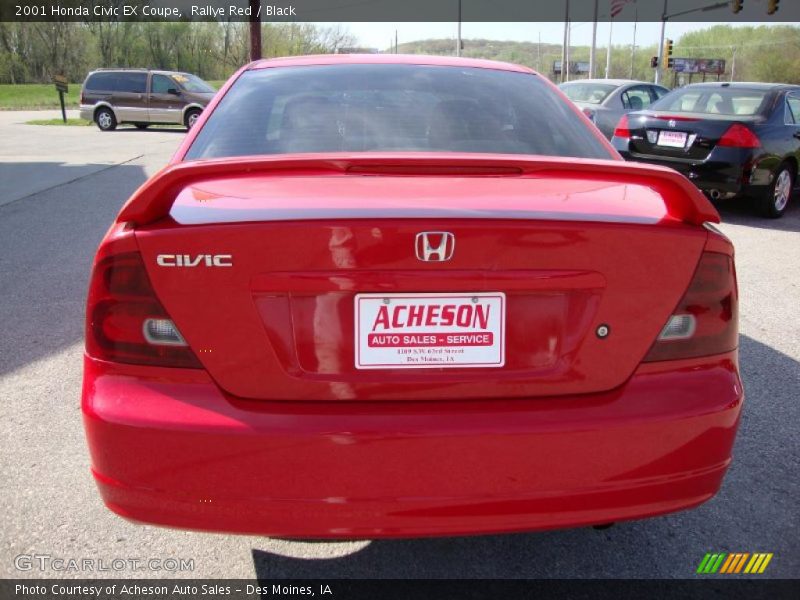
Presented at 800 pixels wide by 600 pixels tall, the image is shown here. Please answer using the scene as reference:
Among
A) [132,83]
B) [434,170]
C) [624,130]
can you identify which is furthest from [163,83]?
[434,170]

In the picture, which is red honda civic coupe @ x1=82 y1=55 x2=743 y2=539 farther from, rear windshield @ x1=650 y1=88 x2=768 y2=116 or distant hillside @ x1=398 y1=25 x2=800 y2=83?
distant hillside @ x1=398 y1=25 x2=800 y2=83

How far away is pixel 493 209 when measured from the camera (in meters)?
1.76

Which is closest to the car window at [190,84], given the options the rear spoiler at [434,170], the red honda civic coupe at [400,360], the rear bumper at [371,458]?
the rear spoiler at [434,170]

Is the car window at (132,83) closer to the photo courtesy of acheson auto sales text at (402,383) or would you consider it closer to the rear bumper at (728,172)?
the rear bumper at (728,172)

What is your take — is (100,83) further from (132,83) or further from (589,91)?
(589,91)

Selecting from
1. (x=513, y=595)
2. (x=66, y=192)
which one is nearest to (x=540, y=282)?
(x=513, y=595)

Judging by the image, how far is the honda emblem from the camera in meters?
1.69

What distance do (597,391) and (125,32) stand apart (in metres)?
68.2

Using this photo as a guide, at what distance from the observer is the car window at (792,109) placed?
8.95 metres

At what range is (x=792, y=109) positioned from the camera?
9.09 meters

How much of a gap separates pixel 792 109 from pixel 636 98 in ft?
15.7

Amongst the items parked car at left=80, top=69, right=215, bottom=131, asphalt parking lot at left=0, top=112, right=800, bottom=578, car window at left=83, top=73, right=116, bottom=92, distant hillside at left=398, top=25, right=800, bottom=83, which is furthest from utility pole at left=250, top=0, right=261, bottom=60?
distant hillside at left=398, top=25, right=800, bottom=83

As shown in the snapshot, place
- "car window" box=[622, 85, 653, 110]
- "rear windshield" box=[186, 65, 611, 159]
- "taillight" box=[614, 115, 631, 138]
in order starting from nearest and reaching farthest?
1. "rear windshield" box=[186, 65, 611, 159]
2. "taillight" box=[614, 115, 631, 138]
3. "car window" box=[622, 85, 653, 110]

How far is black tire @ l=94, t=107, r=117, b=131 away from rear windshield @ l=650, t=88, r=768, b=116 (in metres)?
19.0
